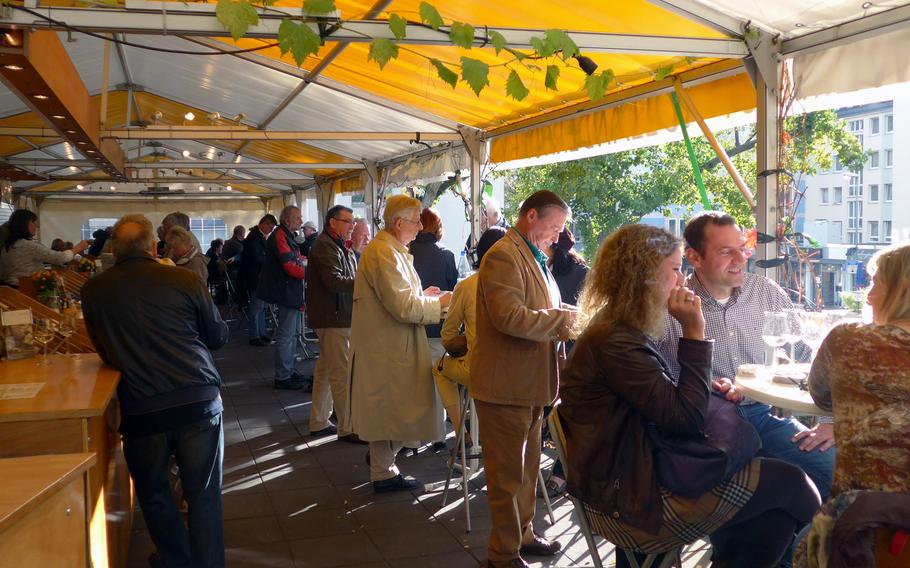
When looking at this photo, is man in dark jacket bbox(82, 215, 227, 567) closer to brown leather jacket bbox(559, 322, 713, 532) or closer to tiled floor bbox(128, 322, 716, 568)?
tiled floor bbox(128, 322, 716, 568)

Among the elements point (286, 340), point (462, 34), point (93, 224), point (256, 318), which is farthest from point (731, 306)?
point (93, 224)

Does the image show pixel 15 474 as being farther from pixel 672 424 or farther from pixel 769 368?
pixel 769 368

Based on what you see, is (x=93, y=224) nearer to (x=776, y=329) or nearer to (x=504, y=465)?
(x=504, y=465)

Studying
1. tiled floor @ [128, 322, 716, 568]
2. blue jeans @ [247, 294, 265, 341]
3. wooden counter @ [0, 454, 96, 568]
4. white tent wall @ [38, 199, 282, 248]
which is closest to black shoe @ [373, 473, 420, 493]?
tiled floor @ [128, 322, 716, 568]

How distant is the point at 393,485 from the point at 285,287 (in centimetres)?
326

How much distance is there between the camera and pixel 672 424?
88.9 inches

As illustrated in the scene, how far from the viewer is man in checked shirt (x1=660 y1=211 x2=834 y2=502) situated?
302 centimetres

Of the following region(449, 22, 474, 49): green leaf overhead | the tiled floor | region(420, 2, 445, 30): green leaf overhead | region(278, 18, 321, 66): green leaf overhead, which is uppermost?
region(420, 2, 445, 30): green leaf overhead

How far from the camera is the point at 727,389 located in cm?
275

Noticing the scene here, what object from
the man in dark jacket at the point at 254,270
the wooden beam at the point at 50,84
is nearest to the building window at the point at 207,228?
the man in dark jacket at the point at 254,270

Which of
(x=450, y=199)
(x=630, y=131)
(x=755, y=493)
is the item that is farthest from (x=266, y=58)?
(x=450, y=199)

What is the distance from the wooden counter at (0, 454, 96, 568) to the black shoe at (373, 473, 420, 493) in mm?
2541

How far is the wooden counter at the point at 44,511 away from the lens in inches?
65.9

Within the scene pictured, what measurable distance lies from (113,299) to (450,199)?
16.0 metres
